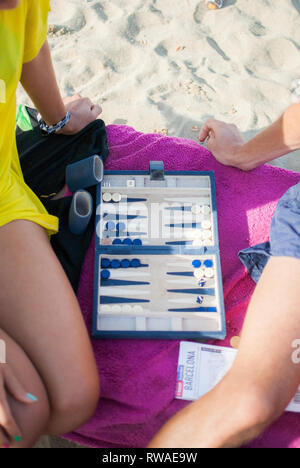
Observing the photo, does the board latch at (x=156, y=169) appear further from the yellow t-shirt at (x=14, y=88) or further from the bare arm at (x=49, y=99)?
the yellow t-shirt at (x=14, y=88)

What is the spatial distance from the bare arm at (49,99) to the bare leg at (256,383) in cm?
120

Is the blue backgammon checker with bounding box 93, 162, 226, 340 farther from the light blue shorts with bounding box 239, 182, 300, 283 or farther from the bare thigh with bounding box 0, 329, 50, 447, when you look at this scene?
the bare thigh with bounding box 0, 329, 50, 447

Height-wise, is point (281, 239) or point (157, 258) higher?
point (281, 239)

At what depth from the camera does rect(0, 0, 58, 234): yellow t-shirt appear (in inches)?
54.9

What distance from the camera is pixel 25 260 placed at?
150cm

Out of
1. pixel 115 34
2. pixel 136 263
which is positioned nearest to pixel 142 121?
pixel 115 34

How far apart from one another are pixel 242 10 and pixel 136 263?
2234mm

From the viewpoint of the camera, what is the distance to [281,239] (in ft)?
5.33

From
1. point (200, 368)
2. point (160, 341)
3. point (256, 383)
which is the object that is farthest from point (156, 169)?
point (256, 383)

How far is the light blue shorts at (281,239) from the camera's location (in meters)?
1.59

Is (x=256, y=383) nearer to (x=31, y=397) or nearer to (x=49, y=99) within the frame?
(x=31, y=397)

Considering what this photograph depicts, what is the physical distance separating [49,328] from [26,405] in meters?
0.25

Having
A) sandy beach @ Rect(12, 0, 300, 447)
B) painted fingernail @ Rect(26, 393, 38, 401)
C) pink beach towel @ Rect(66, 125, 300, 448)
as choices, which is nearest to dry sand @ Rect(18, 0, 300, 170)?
sandy beach @ Rect(12, 0, 300, 447)

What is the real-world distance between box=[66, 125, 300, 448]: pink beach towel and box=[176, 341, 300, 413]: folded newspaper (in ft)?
0.11
